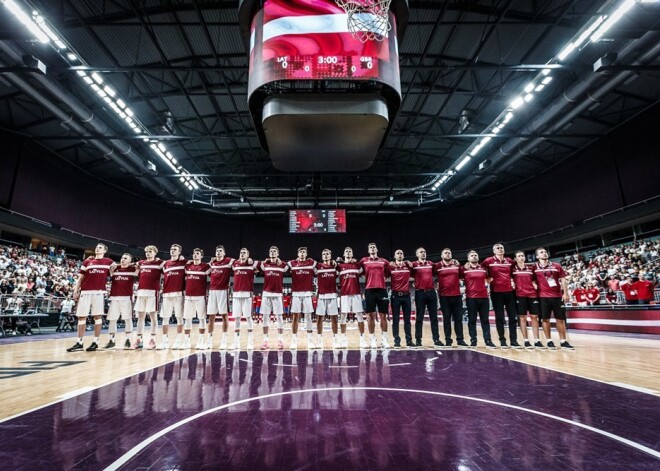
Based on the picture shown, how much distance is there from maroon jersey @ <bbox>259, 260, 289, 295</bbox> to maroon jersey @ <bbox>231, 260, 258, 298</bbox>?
284 mm

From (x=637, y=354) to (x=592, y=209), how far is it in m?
14.5

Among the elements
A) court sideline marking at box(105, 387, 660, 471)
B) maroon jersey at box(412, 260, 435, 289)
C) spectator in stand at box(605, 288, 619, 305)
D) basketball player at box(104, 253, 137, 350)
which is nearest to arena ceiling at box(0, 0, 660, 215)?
maroon jersey at box(412, 260, 435, 289)

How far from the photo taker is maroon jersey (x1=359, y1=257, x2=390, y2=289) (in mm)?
7768

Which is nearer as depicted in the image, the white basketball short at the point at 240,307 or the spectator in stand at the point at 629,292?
the white basketball short at the point at 240,307

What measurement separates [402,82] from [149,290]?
42.2 ft

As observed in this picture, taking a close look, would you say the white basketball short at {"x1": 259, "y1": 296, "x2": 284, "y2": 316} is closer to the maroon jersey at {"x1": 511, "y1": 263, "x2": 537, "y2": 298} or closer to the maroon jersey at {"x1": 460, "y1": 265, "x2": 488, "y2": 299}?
the maroon jersey at {"x1": 460, "y1": 265, "x2": 488, "y2": 299}

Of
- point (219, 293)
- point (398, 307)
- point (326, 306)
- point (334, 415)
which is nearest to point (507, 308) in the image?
point (398, 307)

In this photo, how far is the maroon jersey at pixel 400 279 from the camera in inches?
310

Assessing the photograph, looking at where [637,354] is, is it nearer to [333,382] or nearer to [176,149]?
[333,382]

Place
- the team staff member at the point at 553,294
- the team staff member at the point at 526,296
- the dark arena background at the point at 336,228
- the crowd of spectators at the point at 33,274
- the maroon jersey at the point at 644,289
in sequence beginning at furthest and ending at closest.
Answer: the crowd of spectators at the point at 33,274 < the maroon jersey at the point at 644,289 < the team staff member at the point at 526,296 < the team staff member at the point at 553,294 < the dark arena background at the point at 336,228

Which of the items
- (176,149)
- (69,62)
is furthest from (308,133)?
(176,149)

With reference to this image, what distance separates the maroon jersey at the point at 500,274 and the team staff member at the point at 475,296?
149mm

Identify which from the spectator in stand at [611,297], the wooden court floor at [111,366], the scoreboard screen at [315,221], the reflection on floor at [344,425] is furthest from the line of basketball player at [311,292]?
the scoreboard screen at [315,221]

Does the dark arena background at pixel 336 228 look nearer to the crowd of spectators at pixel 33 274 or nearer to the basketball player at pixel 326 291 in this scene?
the basketball player at pixel 326 291
